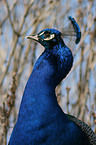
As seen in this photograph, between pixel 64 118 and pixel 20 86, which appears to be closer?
pixel 64 118

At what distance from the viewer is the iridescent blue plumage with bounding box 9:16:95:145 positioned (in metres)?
0.79

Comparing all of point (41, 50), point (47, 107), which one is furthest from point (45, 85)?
point (41, 50)

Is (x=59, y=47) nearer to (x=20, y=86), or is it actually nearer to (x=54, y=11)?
(x=54, y=11)

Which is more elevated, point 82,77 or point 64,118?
point 82,77

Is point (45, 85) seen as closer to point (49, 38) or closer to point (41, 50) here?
point (49, 38)

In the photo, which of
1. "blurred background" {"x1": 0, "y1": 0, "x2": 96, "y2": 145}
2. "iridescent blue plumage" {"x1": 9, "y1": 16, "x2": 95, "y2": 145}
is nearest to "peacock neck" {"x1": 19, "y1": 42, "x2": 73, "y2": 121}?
"iridescent blue plumage" {"x1": 9, "y1": 16, "x2": 95, "y2": 145}

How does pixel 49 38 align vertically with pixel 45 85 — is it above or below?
above

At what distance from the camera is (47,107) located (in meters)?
0.82

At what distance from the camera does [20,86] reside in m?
1.89

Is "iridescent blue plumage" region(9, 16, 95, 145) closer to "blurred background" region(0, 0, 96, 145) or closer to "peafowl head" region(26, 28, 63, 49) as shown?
"peafowl head" region(26, 28, 63, 49)

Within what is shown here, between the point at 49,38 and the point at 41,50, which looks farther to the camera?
the point at 41,50

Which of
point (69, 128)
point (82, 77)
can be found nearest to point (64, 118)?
point (69, 128)

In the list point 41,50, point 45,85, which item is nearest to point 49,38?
point 45,85

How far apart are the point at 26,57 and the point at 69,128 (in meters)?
0.97
